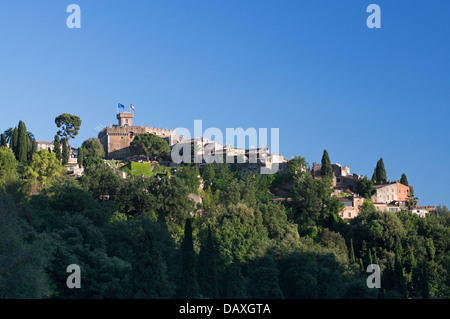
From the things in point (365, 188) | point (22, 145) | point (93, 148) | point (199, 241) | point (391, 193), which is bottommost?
point (199, 241)

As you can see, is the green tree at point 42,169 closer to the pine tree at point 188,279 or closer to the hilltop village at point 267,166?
the hilltop village at point 267,166

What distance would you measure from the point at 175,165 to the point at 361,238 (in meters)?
35.9

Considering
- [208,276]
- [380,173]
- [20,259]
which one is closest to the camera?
[20,259]

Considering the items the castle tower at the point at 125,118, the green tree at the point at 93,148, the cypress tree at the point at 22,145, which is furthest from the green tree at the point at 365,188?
the castle tower at the point at 125,118

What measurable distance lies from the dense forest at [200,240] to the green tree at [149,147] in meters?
14.8

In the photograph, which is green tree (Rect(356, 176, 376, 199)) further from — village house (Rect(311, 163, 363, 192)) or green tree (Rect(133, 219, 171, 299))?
green tree (Rect(133, 219, 171, 299))

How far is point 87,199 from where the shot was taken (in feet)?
189

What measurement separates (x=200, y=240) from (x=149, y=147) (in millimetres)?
42651

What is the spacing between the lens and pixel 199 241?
62.4 m

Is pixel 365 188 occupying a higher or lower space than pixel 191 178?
lower

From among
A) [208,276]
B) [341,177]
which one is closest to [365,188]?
[341,177]

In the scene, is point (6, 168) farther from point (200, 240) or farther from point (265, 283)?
point (265, 283)
